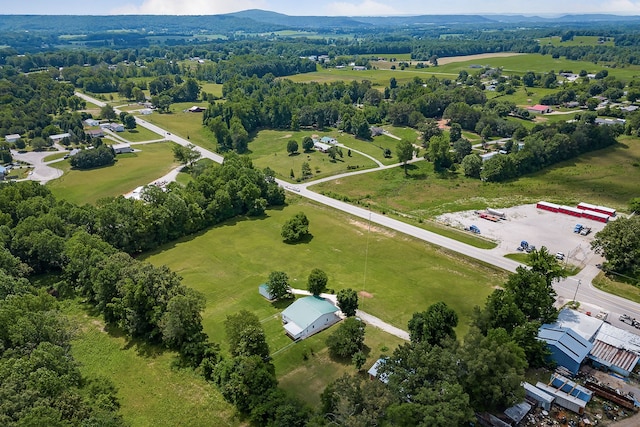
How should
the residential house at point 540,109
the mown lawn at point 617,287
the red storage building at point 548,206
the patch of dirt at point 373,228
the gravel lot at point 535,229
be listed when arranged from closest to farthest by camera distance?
the mown lawn at point 617,287, the gravel lot at point 535,229, the patch of dirt at point 373,228, the red storage building at point 548,206, the residential house at point 540,109

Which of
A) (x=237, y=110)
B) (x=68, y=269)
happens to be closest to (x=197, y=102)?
(x=237, y=110)

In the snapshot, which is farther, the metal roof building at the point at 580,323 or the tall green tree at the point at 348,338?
the metal roof building at the point at 580,323

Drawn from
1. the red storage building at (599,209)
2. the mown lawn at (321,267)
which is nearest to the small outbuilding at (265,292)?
the mown lawn at (321,267)

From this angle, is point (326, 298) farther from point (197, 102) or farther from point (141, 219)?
point (197, 102)

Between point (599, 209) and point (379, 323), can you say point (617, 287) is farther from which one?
point (379, 323)

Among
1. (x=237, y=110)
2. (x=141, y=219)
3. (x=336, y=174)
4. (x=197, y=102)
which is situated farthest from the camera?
(x=197, y=102)

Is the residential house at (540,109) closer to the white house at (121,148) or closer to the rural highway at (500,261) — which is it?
the rural highway at (500,261)
